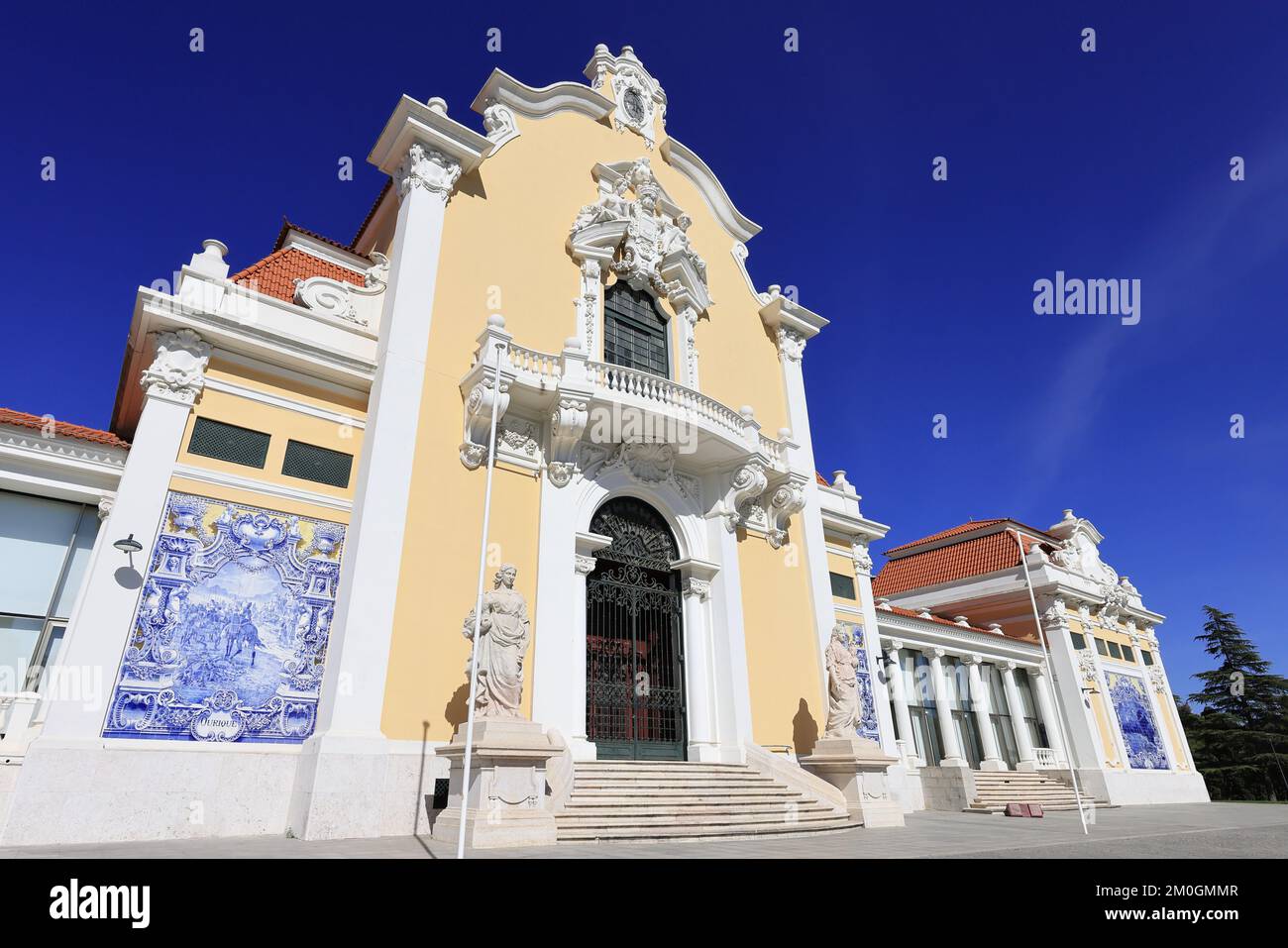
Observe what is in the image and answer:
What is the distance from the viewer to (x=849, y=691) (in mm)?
13570

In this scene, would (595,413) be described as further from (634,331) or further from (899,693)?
(899,693)

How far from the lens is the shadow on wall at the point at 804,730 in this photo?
14566mm

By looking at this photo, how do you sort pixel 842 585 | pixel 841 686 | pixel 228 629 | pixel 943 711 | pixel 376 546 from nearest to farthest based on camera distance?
pixel 228 629, pixel 376 546, pixel 841 686, pixel 842 585, pixel 943 711

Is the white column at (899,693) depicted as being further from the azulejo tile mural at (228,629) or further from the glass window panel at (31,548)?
the glass window panel at (31,548)

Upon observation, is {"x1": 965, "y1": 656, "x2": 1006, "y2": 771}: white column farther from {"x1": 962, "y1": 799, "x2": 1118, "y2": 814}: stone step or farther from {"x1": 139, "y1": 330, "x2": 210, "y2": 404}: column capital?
{"x1": 139, "y1": 330, "x2": 210, "y2": 404}: column capital

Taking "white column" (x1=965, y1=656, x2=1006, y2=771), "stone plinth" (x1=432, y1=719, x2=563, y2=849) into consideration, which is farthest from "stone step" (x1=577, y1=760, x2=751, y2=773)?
"white column" (x1=965, y1=656, x2=1006, y2=771)

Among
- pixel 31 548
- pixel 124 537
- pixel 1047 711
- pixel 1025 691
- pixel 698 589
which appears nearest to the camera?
pixel 124 537

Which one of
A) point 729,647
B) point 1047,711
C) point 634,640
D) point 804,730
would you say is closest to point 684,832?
point 634,640

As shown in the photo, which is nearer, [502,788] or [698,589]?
[502,788]

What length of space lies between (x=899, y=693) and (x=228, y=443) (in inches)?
777

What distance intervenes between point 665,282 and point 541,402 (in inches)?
226

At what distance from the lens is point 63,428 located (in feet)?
33.5

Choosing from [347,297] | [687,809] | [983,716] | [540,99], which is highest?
[540,99]
